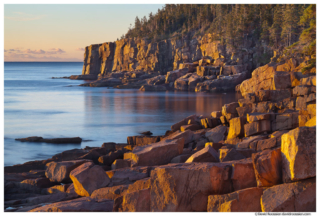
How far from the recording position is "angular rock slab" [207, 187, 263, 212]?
6156 mm

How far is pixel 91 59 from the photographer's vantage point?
120625mm

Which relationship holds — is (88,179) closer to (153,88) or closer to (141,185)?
(141,185)

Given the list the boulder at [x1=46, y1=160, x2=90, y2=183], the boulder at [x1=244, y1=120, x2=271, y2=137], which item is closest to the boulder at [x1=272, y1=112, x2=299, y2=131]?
the boulder at [x1=244, y1=120, x2=271, y2=137]

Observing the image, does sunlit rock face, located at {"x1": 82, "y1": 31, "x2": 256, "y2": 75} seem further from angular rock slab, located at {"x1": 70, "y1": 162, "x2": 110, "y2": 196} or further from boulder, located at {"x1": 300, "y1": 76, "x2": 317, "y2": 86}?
angular rock slab, located at {"x1": 70, "y1": 162, "x2": 110, "y2": 196}

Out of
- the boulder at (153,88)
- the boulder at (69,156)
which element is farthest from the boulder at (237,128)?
the boulder at (153,88)

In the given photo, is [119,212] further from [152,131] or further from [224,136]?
[152,131]

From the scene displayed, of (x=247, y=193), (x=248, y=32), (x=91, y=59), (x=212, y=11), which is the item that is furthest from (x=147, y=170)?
(x=91, y=59)

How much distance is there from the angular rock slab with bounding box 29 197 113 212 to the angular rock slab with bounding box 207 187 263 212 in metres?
Result: 2.43

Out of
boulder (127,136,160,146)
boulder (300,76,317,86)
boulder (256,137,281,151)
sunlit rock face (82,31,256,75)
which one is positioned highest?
sunlit rock face (82,31,256,75)

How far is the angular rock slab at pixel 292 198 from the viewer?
19.4 ft

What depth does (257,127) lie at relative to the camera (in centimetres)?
1459

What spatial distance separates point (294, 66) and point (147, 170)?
54.9ft

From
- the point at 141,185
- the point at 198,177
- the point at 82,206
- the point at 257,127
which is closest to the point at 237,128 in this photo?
the point at 257,127

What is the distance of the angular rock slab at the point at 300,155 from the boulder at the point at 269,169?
0.16 metres
